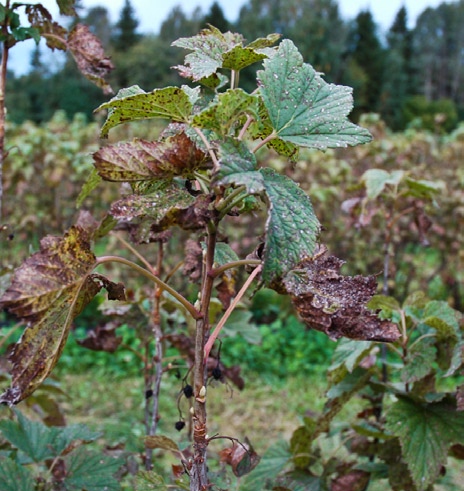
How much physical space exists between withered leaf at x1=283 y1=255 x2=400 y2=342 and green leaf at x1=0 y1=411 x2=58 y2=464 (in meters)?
0.93

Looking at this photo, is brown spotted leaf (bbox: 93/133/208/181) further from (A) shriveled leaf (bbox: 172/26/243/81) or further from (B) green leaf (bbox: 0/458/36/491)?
(B) green leaf (bbox: 0/458/36/491)

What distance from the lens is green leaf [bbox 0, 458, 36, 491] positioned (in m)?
1.21

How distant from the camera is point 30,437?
147 cm

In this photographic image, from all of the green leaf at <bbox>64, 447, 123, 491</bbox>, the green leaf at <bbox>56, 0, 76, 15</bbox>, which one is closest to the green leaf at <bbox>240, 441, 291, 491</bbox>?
the green leaf at <bbox>64, 447, 123, 491</bbox>

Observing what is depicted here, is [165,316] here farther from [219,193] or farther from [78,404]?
[78,404]

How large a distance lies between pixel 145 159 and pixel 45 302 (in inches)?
9.2

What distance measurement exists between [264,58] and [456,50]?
1360 inches

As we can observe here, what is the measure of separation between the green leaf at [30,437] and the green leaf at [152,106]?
0.90 m

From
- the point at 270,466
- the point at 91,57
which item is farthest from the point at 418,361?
the point at 91,57

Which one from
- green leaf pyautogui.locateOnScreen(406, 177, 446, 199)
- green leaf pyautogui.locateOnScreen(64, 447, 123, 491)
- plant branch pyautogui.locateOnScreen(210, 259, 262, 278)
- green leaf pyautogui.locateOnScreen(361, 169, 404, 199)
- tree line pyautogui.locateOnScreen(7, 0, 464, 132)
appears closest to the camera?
plant branch pyautogui.locateOnScreen(210, 259, 262, 278)

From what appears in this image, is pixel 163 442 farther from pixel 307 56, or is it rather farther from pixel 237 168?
pixel 307 56

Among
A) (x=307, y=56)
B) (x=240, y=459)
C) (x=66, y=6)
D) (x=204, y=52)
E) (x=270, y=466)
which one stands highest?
(x=307, y=56)

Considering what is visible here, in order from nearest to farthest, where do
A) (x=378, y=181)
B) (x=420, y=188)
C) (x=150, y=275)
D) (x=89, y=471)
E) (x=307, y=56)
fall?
(x=150, y=275)
(x=89, y=471)
(x=420, y=188)
(x=378, y=181)
(x=307, y=56)

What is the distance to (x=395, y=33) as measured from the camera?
3167 cm
